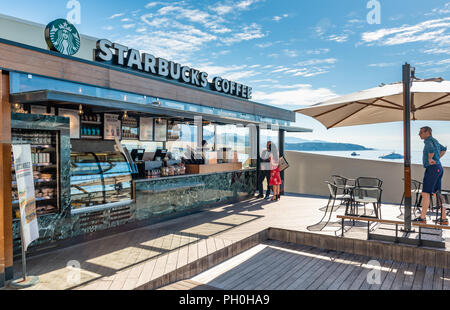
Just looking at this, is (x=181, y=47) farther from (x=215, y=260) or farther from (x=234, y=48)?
(x=215, y=260)

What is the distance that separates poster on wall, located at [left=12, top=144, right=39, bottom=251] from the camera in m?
3.27

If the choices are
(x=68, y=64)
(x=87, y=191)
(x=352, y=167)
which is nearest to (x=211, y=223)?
(x=87, y=191)

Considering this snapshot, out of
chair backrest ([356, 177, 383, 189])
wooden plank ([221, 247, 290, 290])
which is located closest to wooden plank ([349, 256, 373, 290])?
wooden plank ([221, 247, 290, 290])

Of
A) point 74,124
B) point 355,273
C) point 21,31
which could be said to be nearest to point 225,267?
point 355,273

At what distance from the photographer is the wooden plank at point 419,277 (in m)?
3.85

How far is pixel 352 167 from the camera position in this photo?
32.4ft

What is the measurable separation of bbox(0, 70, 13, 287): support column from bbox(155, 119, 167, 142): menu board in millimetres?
4907

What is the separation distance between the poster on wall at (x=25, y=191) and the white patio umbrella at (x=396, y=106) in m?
4.05

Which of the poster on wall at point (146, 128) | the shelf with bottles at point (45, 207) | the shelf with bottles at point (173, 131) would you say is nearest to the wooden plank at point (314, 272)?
the shelf with bottles at point (45, 207)

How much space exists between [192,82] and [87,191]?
475 centimetres

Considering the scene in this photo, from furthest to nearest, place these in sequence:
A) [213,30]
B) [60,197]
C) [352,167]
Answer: [213,30], [352,167], [60,197]

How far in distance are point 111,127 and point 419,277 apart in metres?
6.47

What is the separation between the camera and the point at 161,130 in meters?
8.41

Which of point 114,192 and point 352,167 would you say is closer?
point 114,192
